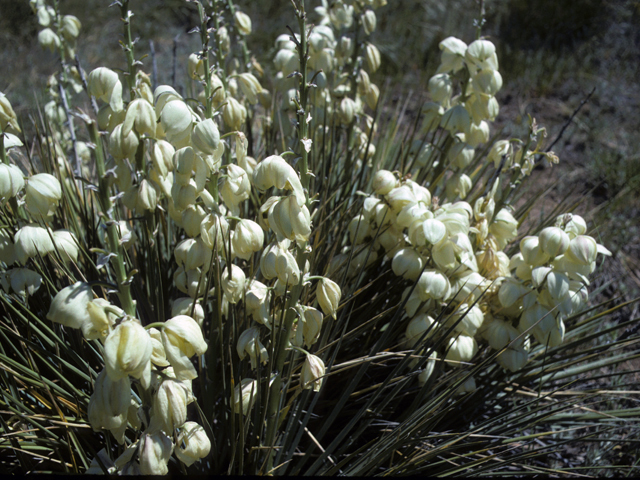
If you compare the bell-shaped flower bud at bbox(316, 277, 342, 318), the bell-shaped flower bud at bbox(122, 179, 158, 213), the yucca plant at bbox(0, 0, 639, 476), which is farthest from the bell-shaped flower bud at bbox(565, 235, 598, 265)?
the bell-shaped flower bud at bbox(122, 179, 158, 213)

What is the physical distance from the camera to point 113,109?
36.3 inches

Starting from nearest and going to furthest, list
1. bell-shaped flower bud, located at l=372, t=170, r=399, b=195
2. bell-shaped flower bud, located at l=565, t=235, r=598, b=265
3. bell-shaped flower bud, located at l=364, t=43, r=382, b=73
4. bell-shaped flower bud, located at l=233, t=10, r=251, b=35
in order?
bell-shaped flower bud, located at l=565, t=235, r=598, b=265 < bell-shaped flower bud, located at l=372, t=170, r=399, b=195 < bell-shaped flower bud, located at l=233, t=10, r=251, b=35 < bell-shaped flower bud, located at l=364, t=43, r=382, b=73

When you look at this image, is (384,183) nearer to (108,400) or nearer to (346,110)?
(346,110)

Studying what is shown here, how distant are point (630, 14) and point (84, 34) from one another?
17.1 feet

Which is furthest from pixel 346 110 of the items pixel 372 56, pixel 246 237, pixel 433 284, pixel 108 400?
pixel 108 400

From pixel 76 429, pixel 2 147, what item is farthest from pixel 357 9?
pixel 76 429

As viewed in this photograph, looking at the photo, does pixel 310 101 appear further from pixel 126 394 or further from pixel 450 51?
pixel 126 394

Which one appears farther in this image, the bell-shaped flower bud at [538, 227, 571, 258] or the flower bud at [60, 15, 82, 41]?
the flower bud at [60, 15, 82, 41]

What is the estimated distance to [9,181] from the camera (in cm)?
91

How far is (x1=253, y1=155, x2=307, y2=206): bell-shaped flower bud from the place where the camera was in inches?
33.1

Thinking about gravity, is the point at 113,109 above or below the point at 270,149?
above

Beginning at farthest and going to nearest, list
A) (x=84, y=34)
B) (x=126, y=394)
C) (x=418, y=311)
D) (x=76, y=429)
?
(x=84, y=34) < (x=418, y=311) < (x=76, y=429) < (x=126, y=394)

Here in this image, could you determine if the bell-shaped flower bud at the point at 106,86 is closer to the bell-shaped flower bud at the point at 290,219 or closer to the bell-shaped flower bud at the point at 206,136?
the bell-shaped flower bud at the point at 206,136

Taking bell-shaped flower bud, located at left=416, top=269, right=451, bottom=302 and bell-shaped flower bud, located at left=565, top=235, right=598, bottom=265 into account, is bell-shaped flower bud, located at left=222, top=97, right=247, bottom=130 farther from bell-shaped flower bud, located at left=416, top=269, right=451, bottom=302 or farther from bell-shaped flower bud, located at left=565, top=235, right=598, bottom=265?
bell-shaped flower bud, located at left=565, top=235, right=598, bottom=265
